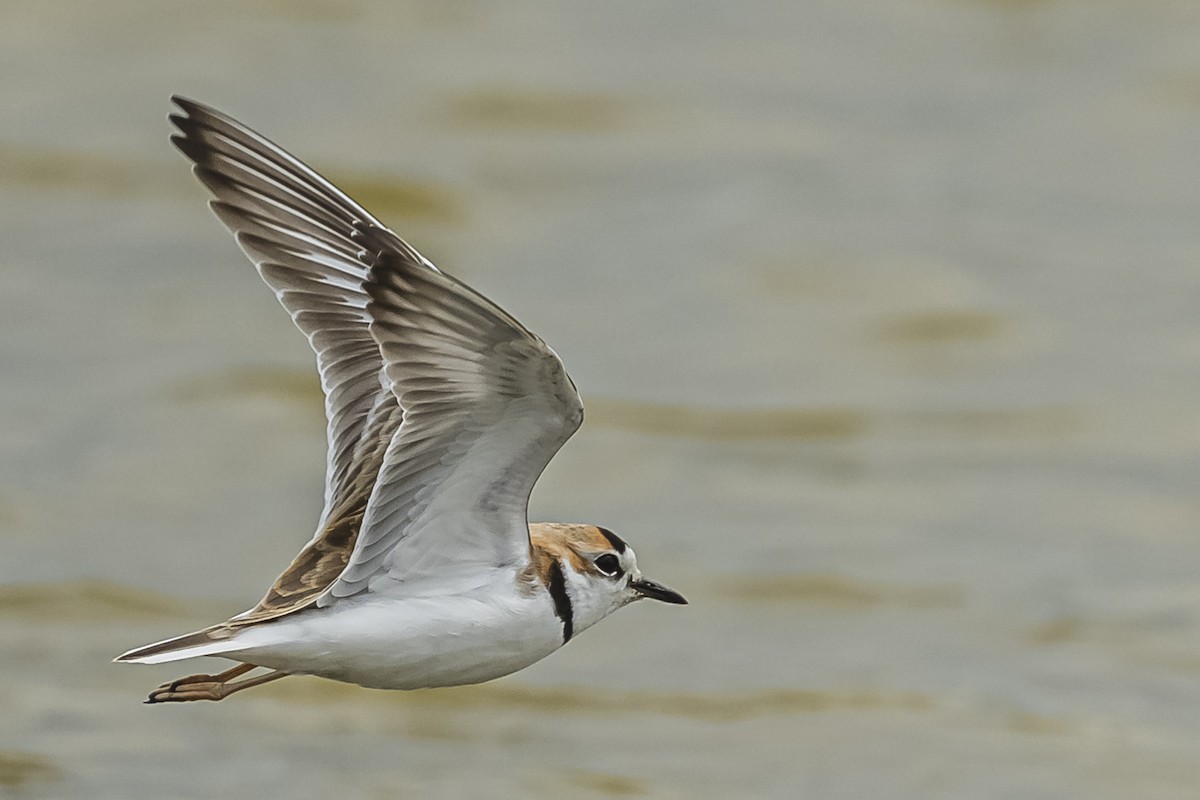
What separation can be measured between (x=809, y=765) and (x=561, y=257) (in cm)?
743

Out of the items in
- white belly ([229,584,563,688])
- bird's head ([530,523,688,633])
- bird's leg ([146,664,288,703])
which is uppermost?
bird's head ([530,523,688,633])

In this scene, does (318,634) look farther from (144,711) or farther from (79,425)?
(79,425)

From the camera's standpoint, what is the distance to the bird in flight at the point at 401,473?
5.86 meters

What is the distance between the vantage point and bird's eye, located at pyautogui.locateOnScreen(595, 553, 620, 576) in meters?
7.06

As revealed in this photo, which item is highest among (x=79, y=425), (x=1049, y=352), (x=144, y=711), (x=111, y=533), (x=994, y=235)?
(x=994, y=235)

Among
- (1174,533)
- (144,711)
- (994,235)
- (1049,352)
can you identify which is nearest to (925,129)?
(994,235)

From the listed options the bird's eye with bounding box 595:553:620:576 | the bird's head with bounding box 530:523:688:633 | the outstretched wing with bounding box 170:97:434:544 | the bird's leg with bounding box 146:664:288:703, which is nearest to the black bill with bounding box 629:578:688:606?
the bird's head with bounding box 530:523:688:633

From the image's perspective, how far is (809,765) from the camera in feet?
40.8

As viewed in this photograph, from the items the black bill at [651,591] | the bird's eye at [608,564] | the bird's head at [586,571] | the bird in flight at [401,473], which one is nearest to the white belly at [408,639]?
the bird in flight at [401,473]

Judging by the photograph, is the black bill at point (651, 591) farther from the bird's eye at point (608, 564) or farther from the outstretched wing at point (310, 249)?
the outstretched wing at point (310, 249)

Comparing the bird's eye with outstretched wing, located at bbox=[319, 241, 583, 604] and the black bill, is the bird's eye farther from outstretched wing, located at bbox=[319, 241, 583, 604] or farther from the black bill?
outstretched wing, located at bbox=[319, 241, 583, 604]

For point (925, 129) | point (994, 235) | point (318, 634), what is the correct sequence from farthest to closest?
point (925, 129) → point (994, 235) → point (318, 634)

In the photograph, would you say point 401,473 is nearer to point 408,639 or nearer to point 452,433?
point 452,433

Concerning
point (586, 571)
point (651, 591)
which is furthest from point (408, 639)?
point (651, 591)
